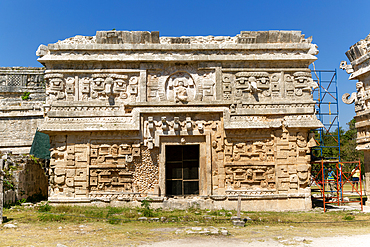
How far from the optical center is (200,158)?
11.3 m

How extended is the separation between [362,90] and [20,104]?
1597 centimetres

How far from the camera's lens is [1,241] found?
6.74 metres

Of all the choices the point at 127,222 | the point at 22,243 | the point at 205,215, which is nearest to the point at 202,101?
the point at 205,215

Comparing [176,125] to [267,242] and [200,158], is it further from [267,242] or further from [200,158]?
[267,242]

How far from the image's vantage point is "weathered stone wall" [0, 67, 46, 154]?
16625mm

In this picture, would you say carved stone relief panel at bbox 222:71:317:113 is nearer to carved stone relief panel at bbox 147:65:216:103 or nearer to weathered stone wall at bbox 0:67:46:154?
carved stone relief panel at bbox 147:65:216:103

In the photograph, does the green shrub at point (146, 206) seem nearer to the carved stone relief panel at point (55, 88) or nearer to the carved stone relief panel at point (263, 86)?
the carved stone relief panel at point (263, 86)

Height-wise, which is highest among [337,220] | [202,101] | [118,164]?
[202,101]

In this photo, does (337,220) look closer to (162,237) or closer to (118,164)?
(162,237)

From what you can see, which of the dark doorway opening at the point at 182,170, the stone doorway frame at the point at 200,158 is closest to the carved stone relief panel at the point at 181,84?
the stone doorway frame at the point at 200,158

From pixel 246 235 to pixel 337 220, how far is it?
141 inches

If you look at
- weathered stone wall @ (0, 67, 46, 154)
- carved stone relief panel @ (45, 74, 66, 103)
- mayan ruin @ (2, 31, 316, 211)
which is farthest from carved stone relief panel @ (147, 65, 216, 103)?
weathered stone wall @ (0, 67, 46, 154)

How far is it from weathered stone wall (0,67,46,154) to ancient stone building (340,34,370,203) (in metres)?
14.5

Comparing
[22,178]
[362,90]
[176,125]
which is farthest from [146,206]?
[362,90]
